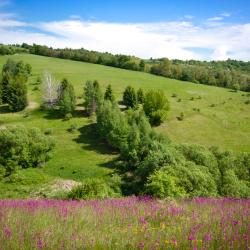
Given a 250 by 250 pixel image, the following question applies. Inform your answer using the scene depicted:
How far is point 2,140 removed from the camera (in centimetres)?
5575

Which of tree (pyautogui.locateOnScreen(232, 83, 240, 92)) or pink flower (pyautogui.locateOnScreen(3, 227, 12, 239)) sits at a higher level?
pink flower (pyautogui.locateOnScreen(3, 227, 12, 239))

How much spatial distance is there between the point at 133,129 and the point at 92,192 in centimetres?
4714

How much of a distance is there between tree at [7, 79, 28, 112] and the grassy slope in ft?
9.04

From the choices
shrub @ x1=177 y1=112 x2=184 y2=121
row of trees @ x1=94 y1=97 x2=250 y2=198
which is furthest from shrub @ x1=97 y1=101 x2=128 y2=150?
shrub @ x1=177 y1=112 x2=184 y2=121

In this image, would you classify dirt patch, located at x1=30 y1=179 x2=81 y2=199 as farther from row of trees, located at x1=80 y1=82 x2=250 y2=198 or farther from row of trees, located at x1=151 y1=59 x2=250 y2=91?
row of trees, located at x1=151 y1=59 x2=250 y2=91

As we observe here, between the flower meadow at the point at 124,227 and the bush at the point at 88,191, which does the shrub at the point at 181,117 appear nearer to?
the bush at the point at 88,191

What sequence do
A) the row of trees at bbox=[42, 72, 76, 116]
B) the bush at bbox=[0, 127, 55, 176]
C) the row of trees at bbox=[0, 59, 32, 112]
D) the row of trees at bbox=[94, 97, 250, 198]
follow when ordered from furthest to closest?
the row of trees at bbox=[0, 59, 32, 112], the row of trees at bbox=[42, 72, 76, 116], the bush at bbox=[0, 127, 55, 176], the row of trees at bbox=[94, 97, 250, 198]

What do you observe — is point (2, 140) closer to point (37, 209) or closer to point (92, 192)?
point (92, 192)

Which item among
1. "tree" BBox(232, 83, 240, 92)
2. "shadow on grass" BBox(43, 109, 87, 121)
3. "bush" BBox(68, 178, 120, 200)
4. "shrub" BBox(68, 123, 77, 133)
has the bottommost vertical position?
A: "shrub" BBox(68, 123, 77, 133)

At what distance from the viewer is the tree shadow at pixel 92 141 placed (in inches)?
2800

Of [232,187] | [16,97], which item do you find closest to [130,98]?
[16,97]

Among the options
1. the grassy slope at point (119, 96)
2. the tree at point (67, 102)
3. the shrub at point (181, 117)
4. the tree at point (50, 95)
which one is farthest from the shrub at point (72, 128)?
the shrub at point (181, 117)

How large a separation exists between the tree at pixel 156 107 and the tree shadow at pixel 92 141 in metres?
14.4

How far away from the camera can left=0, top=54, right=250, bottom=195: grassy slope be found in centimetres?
6425
